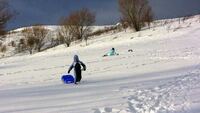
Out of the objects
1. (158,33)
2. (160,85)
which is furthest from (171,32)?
(160,85)

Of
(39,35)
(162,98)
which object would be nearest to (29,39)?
(39,35)

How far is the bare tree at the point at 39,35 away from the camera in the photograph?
4208 inches

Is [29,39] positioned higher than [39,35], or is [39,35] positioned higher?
[39,35]

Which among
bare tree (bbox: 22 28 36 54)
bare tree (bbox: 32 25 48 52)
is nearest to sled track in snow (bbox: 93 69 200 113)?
bare tree (bbox: 22 28 36 54)

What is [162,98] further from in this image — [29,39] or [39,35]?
[39,35]

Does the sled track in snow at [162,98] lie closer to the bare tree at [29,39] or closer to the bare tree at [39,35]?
the bare tree at [29,39]

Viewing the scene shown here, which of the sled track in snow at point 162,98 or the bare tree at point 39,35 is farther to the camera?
the bare tree at point 39,35

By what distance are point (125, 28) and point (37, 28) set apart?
40.0 m

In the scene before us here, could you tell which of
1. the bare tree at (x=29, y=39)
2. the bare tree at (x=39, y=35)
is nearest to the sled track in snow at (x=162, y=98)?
the bare tree at (x=29, y=39)

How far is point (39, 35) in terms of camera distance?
110m

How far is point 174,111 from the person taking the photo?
9.92 meters

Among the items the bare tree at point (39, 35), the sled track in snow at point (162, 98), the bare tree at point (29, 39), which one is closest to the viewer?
the sled track in snow at point (162, 98)

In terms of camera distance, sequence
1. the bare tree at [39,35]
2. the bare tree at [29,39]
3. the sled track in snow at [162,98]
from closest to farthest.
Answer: the sled track in snow at [162,98]
the bare tree at [29,39]
the bare tree at [39,35]

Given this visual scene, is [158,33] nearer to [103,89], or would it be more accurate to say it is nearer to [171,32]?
[171,32]
